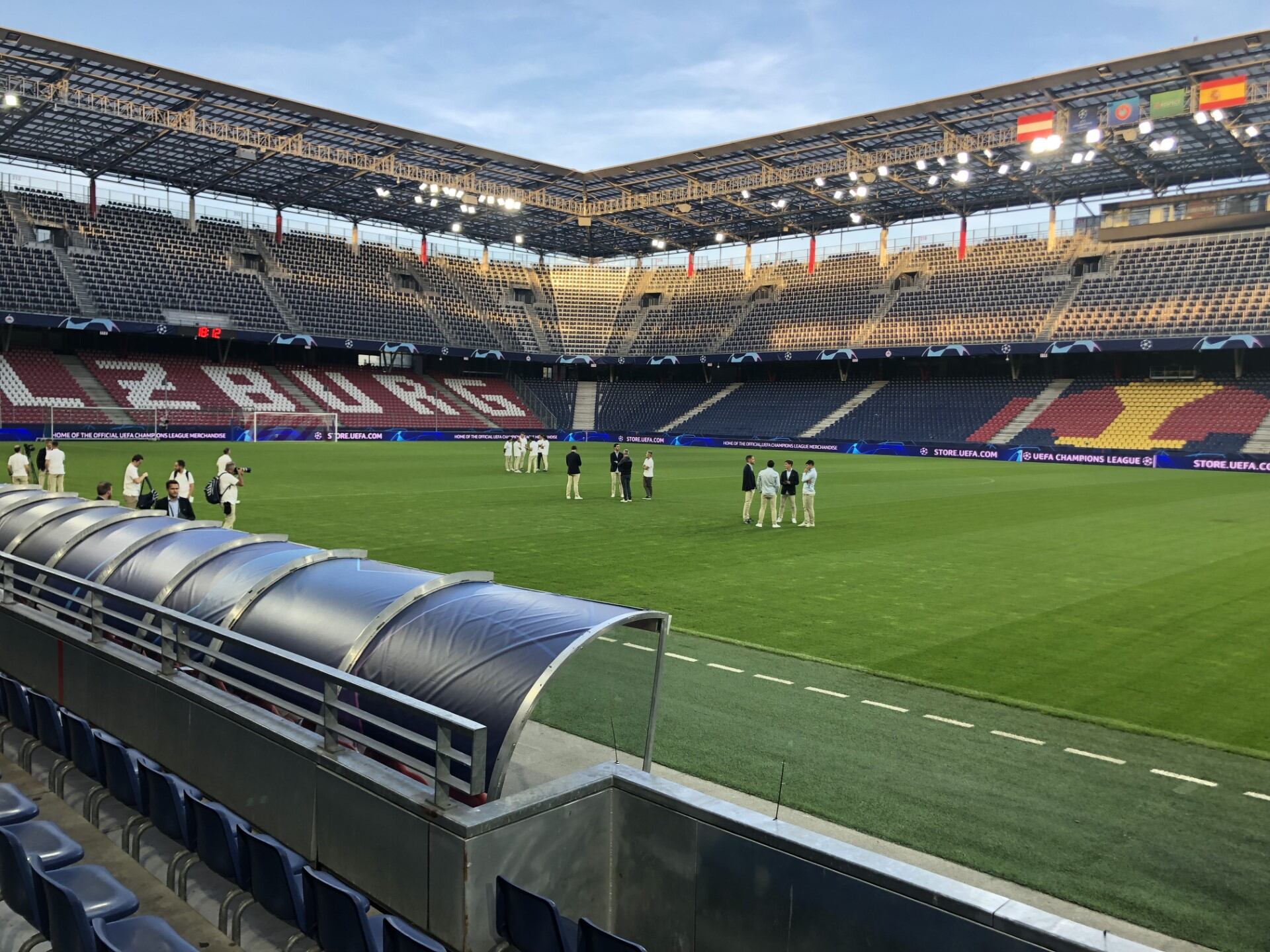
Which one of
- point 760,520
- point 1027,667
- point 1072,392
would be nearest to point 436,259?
point 1072,392

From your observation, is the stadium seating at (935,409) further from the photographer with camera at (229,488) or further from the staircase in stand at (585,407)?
the photographer with camera at (229,488)

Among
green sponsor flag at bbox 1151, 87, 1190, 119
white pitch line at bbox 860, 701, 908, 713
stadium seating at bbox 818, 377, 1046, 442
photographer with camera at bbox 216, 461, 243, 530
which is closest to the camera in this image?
white pitch line at bbox 860, 701, 908, 713

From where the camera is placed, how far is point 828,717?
9.15 metres

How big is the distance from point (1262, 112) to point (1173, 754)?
49.1 metres

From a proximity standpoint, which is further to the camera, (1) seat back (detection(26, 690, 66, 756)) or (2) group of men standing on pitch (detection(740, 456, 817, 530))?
(2) group of men standing on pitch (detection(740, 456, 817, 530))

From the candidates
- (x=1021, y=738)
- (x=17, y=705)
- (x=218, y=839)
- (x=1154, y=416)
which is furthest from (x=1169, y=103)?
(x=218, y=839)

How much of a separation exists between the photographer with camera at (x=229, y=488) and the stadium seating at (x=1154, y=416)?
47.3m

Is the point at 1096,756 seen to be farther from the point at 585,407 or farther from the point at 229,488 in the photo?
the point at 585,407

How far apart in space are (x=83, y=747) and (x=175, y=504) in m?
9.87

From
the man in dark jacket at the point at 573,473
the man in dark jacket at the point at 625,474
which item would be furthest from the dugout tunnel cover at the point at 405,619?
the man in dark jacket at the point at 625,474

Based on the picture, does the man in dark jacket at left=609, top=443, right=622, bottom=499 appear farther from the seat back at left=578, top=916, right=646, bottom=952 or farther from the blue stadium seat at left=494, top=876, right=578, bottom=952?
the seat back at left=578, top=916, right=646, bottom=952

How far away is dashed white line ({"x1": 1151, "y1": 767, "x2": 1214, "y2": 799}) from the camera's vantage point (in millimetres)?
7707

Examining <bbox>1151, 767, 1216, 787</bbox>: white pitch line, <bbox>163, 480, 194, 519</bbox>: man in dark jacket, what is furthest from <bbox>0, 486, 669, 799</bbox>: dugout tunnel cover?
<bbox>163, 480, 194, 519</bbox>: man in dark jacket

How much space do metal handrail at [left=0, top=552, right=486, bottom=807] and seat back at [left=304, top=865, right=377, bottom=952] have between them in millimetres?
650
